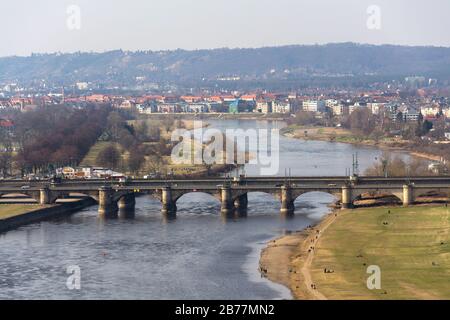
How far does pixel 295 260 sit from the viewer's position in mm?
40406

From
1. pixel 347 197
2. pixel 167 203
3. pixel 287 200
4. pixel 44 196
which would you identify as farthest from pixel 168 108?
pixel 347 197

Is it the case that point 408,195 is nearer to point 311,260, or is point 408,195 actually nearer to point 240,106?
point 311,260

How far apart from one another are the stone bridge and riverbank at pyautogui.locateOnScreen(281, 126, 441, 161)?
28.7m

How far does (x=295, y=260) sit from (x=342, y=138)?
74.9 metres

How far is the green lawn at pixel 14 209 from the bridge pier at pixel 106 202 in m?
3.00

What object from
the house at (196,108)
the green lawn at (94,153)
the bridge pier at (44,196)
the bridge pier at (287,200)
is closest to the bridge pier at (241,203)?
the bridge pier at (287,200)

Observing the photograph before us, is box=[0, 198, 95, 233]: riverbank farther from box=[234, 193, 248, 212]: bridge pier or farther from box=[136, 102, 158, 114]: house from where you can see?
box=[136, 102, 158, 114]: house

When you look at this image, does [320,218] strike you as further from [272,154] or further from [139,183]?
[272,154]

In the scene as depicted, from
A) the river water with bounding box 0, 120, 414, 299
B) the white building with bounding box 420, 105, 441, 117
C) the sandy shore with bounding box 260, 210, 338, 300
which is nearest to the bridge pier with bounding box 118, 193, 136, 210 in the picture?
the river water with bounding box 0, 120, 414, 299

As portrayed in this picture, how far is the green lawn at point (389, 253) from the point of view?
32.9m

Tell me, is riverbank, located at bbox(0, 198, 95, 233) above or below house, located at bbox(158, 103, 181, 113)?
above

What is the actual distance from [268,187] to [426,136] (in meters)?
52.9

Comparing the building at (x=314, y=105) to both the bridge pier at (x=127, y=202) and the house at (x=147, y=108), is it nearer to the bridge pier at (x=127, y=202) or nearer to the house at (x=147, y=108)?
the house at (x=147, y=108)

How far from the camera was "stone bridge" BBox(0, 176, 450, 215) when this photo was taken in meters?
54.6
